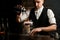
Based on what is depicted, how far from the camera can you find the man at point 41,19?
1225 millimetres

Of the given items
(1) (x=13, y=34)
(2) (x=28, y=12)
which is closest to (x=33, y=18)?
(2) (x=28, y=12)

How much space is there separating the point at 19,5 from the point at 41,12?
0.14m

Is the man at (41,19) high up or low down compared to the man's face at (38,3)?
down

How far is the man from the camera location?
1.22m

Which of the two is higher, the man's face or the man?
the man's face

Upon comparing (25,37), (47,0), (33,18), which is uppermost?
(47,0)

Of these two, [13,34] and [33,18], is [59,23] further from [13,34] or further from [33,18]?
[13,34]

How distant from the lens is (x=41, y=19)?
1236mm

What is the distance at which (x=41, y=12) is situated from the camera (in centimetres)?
123

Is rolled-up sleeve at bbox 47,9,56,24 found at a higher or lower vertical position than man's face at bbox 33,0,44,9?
lower

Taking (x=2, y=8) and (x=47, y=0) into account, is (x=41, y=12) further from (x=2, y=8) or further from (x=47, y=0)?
(x=2, y=8)

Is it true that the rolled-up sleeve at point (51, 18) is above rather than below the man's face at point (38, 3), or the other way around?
below

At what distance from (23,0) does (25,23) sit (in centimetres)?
13

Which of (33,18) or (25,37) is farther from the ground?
(33,18)
